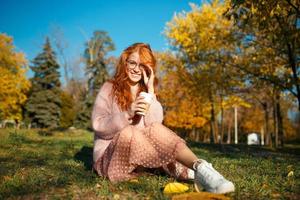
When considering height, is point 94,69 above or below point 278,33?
above

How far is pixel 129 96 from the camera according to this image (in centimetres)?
452

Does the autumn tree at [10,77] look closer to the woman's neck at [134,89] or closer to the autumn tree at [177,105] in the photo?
the autumn tree at [177,105]

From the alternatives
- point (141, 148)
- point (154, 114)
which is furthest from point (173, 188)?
point (154, 114)

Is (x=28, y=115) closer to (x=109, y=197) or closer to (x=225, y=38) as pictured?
(x=225, y=38)

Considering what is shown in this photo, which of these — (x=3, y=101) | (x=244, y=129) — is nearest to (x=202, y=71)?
(x=3, y=101)

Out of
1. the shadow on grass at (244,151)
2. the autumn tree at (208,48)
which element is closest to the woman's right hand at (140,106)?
the shadow on grass at (244,151)

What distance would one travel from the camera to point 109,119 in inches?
163

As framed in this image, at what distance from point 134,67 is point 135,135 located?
1.04 meters

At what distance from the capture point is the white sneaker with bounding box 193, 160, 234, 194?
3270mm

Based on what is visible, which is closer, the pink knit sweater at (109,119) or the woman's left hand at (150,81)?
the pink knit sweater at (109,119)

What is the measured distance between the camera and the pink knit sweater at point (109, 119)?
13.3ft

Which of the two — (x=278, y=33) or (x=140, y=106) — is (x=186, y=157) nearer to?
(x=140, y=106)

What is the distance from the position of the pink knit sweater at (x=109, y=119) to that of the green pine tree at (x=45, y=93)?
36.0 meters

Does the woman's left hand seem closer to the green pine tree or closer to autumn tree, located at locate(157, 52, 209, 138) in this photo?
autumn tree, located at locate(157, 52, 209, 138)
